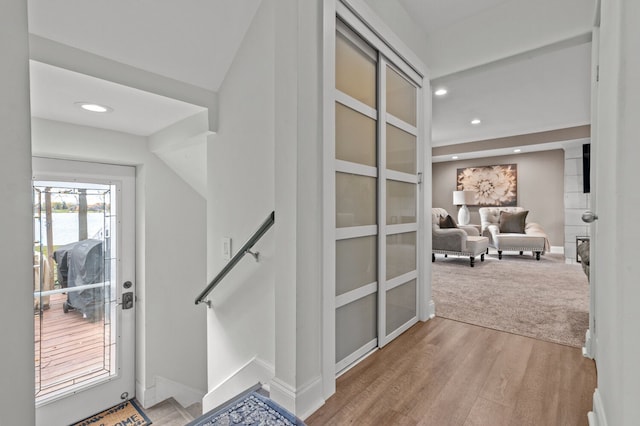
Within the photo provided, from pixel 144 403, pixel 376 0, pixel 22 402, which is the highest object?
pixel 376 0

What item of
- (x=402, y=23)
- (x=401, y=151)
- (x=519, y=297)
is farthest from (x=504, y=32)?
(x=519, y=297)

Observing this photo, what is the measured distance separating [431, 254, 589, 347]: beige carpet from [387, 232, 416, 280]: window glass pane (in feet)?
2.22

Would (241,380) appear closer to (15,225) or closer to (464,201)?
(15,225)

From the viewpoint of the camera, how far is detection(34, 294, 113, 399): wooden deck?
7.63ft

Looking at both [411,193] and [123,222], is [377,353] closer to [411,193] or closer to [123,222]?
[411,193]

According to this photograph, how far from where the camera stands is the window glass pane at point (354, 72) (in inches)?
65.1

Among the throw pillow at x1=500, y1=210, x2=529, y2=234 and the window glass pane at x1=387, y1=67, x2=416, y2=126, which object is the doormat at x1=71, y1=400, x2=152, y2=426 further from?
the throw pillow at x1=500, y1=210, x2=529, y2=234

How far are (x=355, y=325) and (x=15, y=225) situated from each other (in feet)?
5.15

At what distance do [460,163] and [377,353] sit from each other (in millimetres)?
6735

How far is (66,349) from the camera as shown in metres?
2.45

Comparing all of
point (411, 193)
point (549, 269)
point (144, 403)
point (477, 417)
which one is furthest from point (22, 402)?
point (549, 269)

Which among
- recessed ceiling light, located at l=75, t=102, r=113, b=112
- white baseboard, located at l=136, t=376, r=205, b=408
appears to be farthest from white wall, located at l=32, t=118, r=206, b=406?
recessed ceiling light, located at l=75, t=102, r=113, b=112

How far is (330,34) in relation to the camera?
4.79 ft

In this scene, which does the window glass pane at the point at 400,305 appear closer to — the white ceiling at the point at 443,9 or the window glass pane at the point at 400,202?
the window glass pane at the point at 400,202
